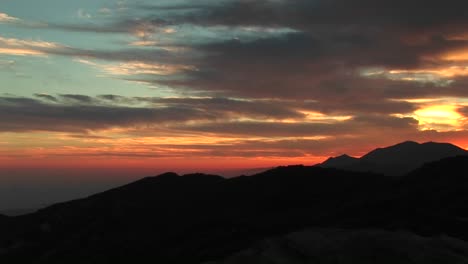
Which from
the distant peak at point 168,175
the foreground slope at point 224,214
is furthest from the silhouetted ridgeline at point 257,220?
the distant peak at point 168,175

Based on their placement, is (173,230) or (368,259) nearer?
(368,259)

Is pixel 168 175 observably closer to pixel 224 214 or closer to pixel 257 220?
pixel 224 214

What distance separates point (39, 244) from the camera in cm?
12119

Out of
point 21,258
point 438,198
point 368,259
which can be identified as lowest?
point 21,258

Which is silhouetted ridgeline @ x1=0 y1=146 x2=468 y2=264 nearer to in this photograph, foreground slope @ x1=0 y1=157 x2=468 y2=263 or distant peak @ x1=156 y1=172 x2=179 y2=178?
foreground slope @ x1=0 y1=157 x2=468 y2=263

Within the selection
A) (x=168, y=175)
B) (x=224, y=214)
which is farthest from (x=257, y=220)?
(x=168, y=175)

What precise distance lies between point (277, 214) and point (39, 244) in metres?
54.2

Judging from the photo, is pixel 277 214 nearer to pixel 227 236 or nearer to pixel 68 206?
pixel 227 236

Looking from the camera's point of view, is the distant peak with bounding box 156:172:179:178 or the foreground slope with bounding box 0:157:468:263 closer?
the foreground slope with bounding box 0:157:468:263

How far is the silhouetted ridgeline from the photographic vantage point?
77.8 meters

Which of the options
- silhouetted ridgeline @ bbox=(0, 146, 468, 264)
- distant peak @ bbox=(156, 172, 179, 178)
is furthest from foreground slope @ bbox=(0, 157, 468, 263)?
distant peak @ bbox=(156, 172, 179, 178)

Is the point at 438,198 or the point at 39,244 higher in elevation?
the point at 438,198

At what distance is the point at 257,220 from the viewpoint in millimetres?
112250

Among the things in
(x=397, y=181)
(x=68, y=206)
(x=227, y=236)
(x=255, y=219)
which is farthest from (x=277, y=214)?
(x=68, y=206)
